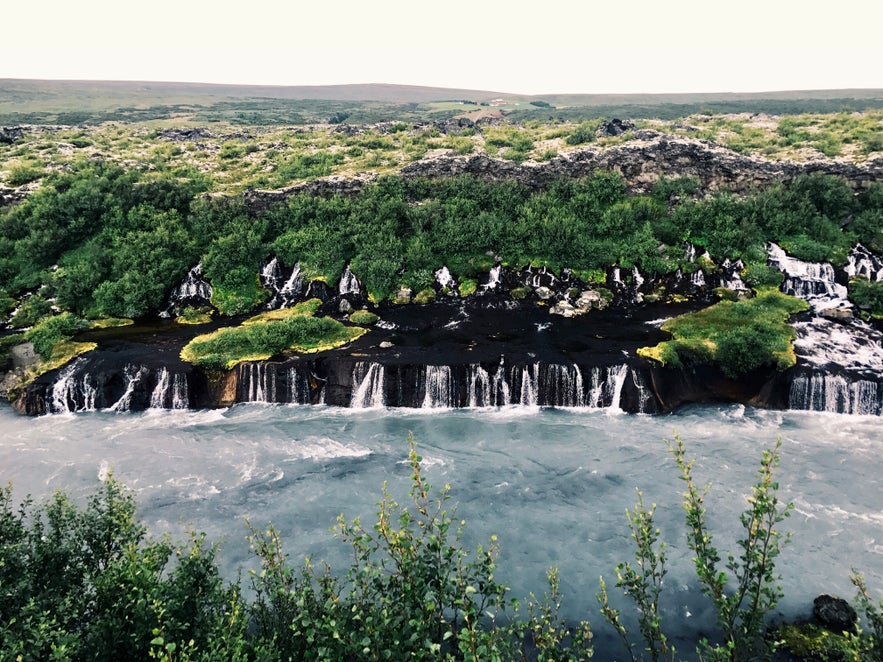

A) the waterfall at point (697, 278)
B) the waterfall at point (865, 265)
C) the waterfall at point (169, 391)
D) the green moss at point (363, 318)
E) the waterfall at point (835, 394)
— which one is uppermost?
the waterfall at point (865, 265)

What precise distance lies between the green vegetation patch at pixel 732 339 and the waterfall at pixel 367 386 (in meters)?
17.3

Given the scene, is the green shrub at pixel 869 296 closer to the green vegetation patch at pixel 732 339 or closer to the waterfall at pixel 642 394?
the green vegetation patch at pixel 732 339

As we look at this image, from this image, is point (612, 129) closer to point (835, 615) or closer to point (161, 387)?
point (161, 387)

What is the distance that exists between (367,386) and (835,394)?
1129 inches

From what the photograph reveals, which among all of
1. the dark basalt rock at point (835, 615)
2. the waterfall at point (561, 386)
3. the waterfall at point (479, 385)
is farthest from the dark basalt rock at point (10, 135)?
the dark basalt rock at point (835, 615)

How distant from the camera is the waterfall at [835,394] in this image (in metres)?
30.4

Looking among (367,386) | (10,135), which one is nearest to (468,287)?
(367,386)

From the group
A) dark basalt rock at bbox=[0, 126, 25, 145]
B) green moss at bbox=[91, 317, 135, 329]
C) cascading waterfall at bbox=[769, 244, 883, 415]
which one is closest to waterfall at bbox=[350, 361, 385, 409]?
green moss at bbox=[91, 317, 135, 329]

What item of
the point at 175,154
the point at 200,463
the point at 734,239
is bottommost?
the point at 200,463

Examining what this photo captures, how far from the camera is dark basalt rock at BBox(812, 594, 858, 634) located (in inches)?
685

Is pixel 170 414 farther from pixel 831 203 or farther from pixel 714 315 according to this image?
pixel 831 203

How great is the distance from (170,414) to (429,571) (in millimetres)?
29601

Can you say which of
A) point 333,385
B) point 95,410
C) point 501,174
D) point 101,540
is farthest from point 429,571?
point 501,174

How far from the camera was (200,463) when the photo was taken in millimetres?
28500
